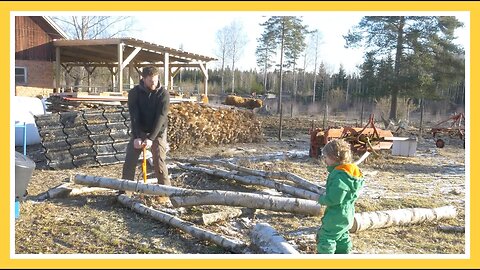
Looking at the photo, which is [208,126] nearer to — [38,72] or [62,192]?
[62,192]

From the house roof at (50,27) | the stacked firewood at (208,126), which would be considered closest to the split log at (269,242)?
the stacked firewood at (208,126)

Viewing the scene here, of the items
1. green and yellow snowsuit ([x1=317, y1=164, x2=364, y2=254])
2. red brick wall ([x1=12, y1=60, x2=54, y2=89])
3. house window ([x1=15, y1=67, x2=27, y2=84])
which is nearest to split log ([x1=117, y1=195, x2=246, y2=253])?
green and yellow snowsuit ([x1=317, y1=164, x2=364, y2=254])

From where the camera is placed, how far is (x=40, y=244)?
4137 mm

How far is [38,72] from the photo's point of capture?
16125 millimetres

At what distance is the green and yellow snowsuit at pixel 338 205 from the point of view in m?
3.51

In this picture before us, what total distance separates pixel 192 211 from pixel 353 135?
252 inches

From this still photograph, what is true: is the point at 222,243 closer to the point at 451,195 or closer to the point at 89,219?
the point at 89,219

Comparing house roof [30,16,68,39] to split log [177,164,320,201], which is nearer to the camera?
split log [177,164,320,201]

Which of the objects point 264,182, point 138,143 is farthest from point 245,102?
point 138,143

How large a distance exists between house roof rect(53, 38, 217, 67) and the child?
35.7 ft

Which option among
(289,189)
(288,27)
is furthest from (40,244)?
(288,27)

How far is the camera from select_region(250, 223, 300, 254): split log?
12.7 ft

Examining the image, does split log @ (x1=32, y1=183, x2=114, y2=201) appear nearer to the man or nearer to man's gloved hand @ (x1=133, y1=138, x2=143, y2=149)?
the man

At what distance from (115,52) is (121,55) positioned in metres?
3.96
